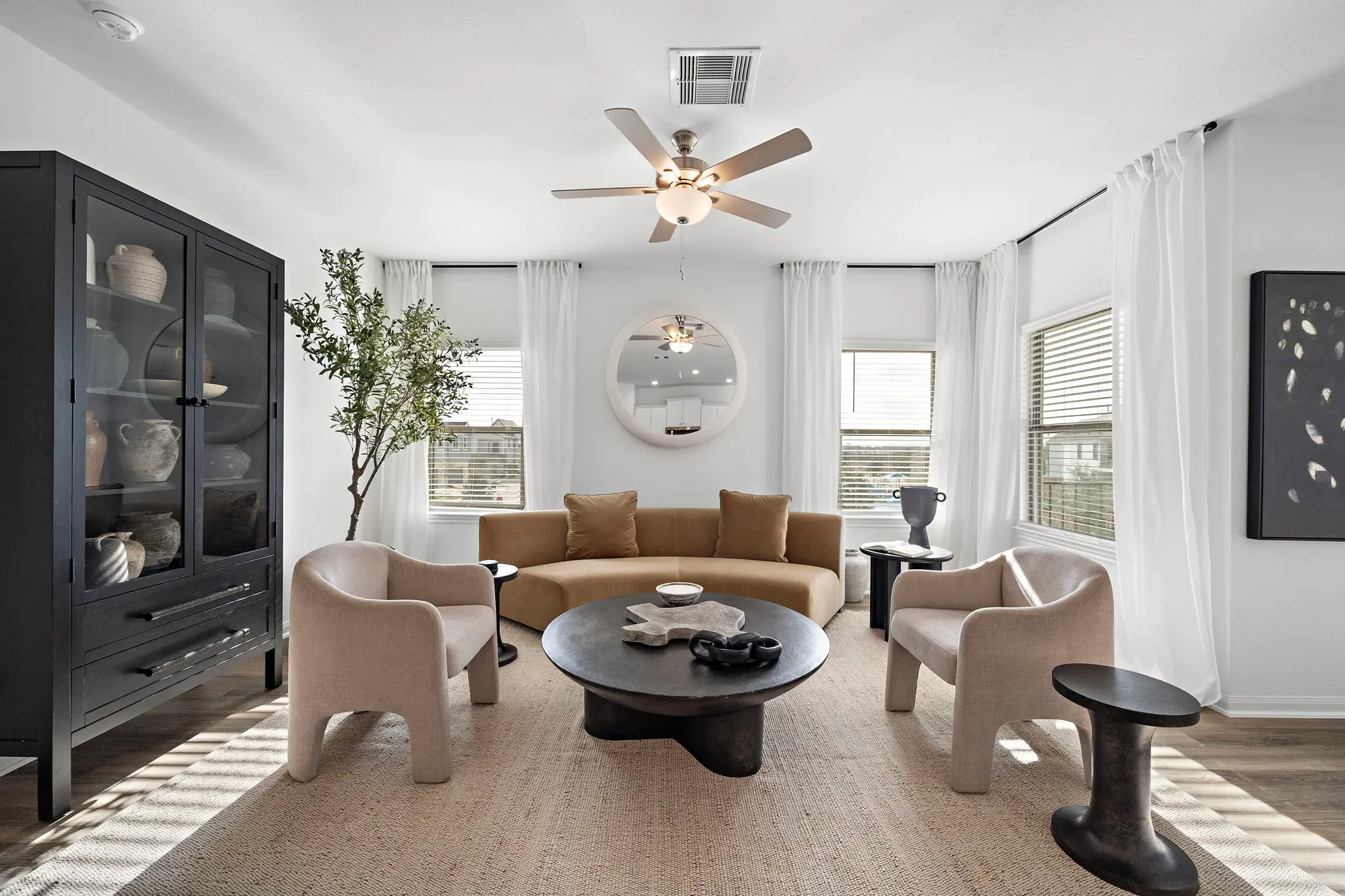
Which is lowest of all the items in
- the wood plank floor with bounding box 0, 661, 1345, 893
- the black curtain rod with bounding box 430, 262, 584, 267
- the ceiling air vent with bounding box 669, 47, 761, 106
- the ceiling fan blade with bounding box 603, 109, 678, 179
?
the wood plank floor with bounding box 0, 661, 1345, 893

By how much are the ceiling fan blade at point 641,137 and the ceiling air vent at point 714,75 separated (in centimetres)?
23

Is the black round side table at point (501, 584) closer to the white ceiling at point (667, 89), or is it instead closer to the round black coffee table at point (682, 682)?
the round black coffee table at point (682, 682)

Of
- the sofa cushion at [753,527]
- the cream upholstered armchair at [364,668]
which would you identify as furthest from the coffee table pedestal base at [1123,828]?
the sofa cushion at [753,527]

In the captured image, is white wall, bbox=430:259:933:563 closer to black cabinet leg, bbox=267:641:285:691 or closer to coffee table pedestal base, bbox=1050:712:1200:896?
black cabinet leg, bbox=267:641:285:691

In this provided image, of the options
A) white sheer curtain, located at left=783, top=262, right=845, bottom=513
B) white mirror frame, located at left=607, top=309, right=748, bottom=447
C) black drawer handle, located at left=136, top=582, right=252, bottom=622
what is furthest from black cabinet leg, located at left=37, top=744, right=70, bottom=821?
white sheer curtain, located at left=783, top=262, right=845, bottom=513

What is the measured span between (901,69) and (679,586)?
2.34 m

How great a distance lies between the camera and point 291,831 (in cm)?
191

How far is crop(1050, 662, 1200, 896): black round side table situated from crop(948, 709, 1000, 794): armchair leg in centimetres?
26

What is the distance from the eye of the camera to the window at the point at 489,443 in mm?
5262

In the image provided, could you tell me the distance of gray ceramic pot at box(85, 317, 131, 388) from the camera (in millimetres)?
2125

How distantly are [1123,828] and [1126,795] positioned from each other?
10 centimetres

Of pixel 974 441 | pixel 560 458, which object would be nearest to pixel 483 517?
pixel 560 458

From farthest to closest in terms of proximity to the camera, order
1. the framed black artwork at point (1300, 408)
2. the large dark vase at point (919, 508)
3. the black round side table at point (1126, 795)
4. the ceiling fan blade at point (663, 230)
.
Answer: the large dark vase at point (919, 508) → the ceiling fan blade at point (663, 230) → the framed black artwork at point (1300, 408) → the black round side table at point (1126, 795)

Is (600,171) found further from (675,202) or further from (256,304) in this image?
(256,304)
